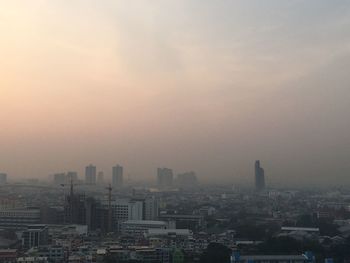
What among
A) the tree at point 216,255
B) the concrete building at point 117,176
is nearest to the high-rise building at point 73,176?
the concrete building at point 117,176

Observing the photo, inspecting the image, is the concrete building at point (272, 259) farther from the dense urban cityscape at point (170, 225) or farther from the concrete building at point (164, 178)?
the concrete building at point (164, 178)

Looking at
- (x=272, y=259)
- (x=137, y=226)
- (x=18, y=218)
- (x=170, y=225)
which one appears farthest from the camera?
(x=18, y=218)

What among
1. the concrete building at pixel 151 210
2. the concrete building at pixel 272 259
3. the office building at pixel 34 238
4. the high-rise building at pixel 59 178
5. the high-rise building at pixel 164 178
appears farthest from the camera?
the high-rise building at pixel 164 178

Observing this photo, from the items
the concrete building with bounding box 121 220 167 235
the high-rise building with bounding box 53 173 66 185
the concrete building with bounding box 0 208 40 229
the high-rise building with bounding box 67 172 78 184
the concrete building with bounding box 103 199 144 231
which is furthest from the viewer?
the high-rise building with bounding box 53 173 66 185

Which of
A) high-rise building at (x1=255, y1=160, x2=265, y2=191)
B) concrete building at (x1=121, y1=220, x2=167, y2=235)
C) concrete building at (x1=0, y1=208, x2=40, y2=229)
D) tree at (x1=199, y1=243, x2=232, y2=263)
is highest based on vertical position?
high-rise building at (x1=255, y1=160, x2=265, y2=191)

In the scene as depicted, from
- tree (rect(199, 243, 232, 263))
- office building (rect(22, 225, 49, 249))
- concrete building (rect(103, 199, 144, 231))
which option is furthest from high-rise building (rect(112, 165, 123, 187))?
tree (rect(199, 243, 232, 263))

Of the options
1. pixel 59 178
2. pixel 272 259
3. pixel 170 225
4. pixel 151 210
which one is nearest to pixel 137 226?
pixel 170 225

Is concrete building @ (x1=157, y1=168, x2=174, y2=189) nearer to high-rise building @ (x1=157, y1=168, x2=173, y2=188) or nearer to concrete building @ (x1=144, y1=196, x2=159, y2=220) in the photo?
high-rise building @ (x1=157, y1=168, x2=173, y2=188)

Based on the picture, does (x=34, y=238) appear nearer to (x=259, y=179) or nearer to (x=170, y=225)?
(x=170, y=225)

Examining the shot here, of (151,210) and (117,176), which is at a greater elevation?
(117,176)
